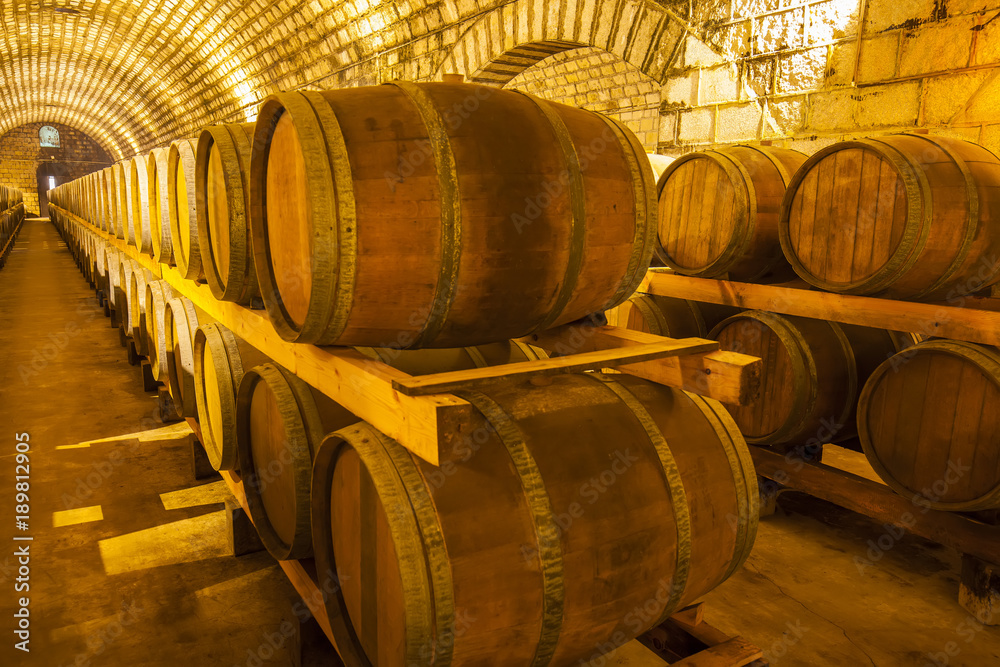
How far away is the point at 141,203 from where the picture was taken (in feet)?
14.4

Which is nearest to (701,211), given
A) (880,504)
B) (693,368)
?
(880,504)

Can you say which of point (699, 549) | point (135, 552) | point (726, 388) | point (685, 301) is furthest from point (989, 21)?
point (135, 552)

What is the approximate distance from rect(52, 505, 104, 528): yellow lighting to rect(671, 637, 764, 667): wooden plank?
10.2 ft

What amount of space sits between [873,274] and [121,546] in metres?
3.80

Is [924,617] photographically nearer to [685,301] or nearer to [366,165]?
[685,301]

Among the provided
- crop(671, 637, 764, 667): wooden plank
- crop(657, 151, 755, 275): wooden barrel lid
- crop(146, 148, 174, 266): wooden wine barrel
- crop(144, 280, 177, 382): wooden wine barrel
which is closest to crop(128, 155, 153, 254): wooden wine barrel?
crop(146, 148, 174, 266): wooden wine barrel

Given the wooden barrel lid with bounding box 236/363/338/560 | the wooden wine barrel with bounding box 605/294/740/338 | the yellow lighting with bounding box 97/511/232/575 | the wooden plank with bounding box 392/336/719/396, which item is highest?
the wooden plank with bounding box 392/336/719/396

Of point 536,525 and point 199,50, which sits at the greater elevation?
point 199,50

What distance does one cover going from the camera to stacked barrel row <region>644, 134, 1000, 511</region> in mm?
2799

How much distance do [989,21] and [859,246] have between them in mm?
1914

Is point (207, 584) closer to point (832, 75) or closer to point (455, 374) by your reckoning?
point (455, 374)

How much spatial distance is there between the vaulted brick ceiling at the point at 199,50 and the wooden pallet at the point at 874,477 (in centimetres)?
305

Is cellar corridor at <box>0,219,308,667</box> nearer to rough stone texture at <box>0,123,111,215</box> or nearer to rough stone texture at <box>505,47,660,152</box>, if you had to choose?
rough stone texture at <box>505,47,660,152</box>

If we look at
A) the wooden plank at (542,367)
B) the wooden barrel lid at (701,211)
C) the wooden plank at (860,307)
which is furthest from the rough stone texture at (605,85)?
the wooden plank at (542,367)
